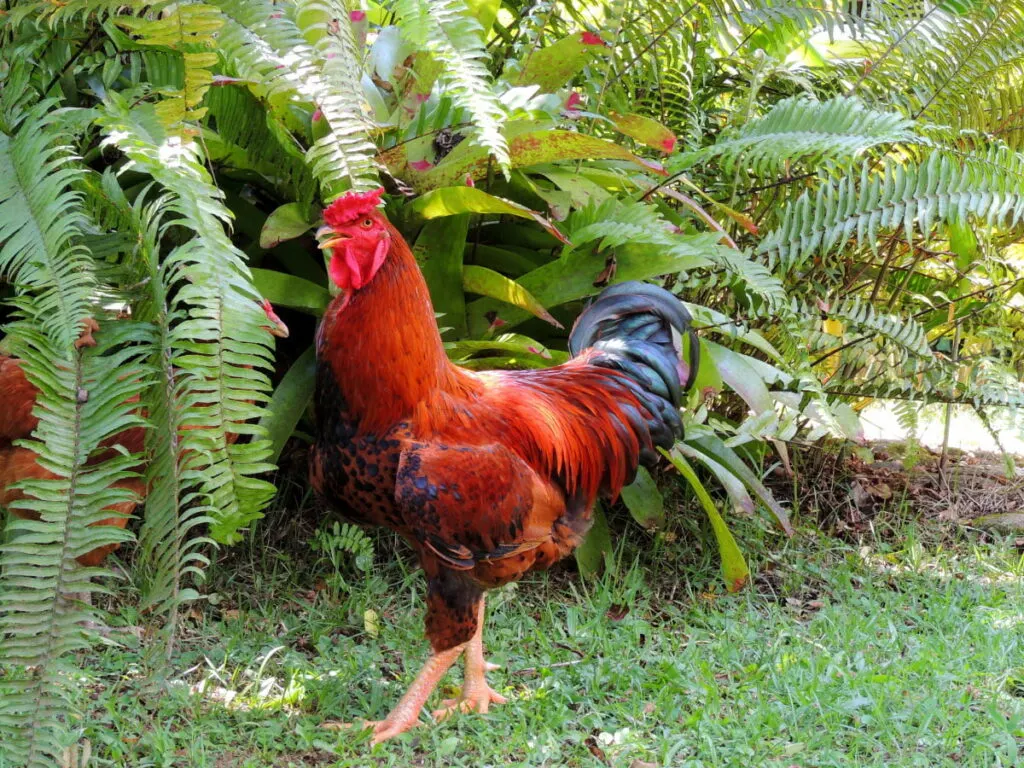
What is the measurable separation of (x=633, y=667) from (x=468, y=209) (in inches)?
65.4

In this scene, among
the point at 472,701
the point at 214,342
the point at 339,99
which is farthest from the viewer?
the point at 472,701

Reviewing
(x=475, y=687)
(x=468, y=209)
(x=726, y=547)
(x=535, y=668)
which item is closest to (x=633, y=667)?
(x=535, y=668)

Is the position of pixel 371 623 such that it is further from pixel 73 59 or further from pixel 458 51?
pixel 73 59

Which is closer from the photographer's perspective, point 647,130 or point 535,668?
point 535,668

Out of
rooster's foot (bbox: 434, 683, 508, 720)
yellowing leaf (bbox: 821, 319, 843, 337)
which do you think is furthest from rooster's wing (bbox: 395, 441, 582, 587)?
yellowing leaf (bbox: 821, 319, 843, 337)

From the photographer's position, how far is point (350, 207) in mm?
2787

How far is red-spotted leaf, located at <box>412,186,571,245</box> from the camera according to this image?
11.4 feet

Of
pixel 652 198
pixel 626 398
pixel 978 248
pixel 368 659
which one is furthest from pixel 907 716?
pixel 978 248

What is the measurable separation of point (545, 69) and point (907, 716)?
A: 2592mm

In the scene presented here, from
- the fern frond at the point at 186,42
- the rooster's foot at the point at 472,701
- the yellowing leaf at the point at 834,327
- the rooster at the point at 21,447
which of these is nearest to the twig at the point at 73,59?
the rooster at the point at 21,447

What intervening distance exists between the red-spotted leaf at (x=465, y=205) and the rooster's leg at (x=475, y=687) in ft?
4.18

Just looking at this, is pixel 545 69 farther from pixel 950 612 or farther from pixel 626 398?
pixel 950 612

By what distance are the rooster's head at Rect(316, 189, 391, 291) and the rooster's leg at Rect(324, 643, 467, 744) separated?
1149mm

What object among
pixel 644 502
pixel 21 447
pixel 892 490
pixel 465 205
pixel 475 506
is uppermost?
pixel 465 205
